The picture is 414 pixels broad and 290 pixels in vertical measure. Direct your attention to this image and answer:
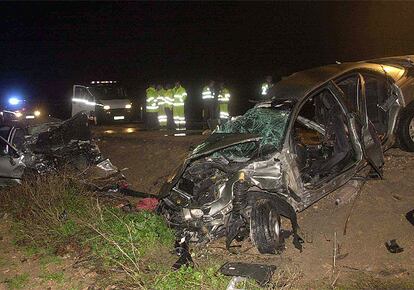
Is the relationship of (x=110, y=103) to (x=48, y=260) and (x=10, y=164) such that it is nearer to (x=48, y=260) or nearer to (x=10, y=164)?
(x=10, y=164)

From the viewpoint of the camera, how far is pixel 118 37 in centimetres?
3347

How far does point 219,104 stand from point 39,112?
830 centimetres

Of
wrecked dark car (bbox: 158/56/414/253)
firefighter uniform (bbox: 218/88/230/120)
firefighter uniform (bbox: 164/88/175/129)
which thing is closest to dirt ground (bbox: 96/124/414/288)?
wrecked dark car (bbox: 158/56/414/253)

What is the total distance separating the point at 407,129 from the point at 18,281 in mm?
6030

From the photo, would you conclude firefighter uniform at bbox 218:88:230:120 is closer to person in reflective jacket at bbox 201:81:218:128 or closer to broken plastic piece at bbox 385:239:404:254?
person in reflective jacket at bbox 201:81:218:128

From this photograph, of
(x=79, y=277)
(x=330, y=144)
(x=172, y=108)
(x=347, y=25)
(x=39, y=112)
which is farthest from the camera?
(x=347, y=25)

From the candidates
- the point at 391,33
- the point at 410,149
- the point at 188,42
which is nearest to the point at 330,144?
the point at 410,149

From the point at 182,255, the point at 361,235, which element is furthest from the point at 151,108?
the point at 361,235

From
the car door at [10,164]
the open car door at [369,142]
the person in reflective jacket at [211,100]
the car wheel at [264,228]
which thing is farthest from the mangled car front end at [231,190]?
the person in reflective jacket at [211,100]

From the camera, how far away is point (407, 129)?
697 centimetres

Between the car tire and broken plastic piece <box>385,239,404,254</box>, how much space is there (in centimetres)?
214

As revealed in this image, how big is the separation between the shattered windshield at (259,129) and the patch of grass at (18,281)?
3046 mm

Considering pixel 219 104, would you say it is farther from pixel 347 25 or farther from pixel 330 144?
pixel 347 25

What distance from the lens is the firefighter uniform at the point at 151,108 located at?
14.0 metres
